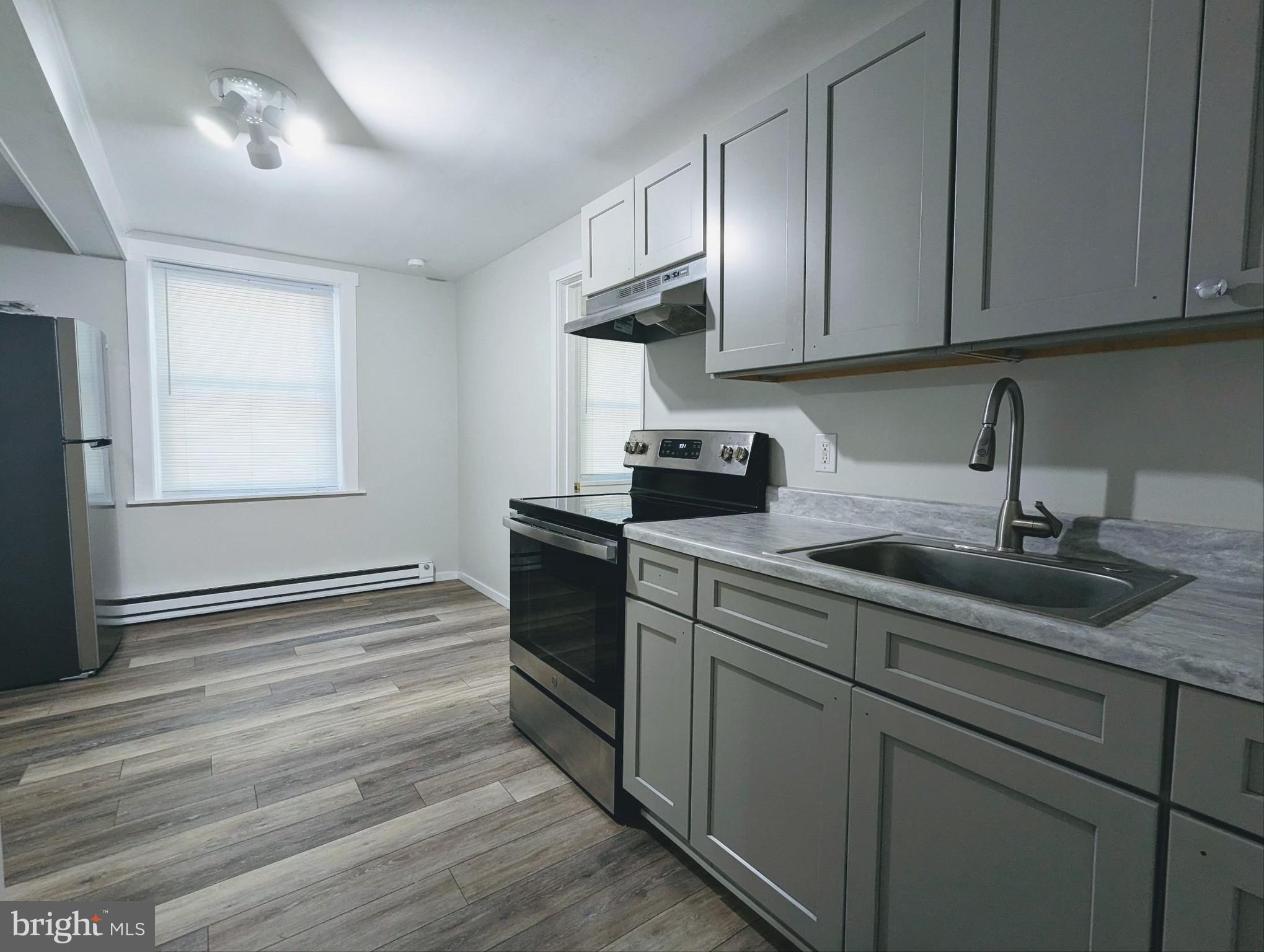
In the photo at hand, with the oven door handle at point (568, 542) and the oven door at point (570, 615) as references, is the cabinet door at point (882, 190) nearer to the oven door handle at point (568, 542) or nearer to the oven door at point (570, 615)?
the oven door handle at point (568, 542)

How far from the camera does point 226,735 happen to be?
2.43 metres

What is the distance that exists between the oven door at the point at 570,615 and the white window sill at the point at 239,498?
2.50 m

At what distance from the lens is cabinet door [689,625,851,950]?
124 cm

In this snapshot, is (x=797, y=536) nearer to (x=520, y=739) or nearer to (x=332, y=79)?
(x=520, y=739)

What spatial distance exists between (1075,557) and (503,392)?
11.1 feet

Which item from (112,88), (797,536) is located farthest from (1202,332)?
(112,88)

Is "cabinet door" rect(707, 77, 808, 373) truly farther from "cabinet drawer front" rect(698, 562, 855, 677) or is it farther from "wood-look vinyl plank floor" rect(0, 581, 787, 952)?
"wood-look vinyl plank floor" rect(0, 581, 787, 952)

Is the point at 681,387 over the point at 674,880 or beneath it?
over

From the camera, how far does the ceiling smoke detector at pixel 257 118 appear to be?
204 cm

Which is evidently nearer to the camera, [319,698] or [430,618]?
[319,698]

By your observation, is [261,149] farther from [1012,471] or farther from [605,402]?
[1012,471]

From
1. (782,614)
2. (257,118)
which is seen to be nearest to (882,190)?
(782,614)

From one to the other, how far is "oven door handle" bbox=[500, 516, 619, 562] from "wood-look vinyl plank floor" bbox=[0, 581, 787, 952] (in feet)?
2.81

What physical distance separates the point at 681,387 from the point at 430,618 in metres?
2.41
